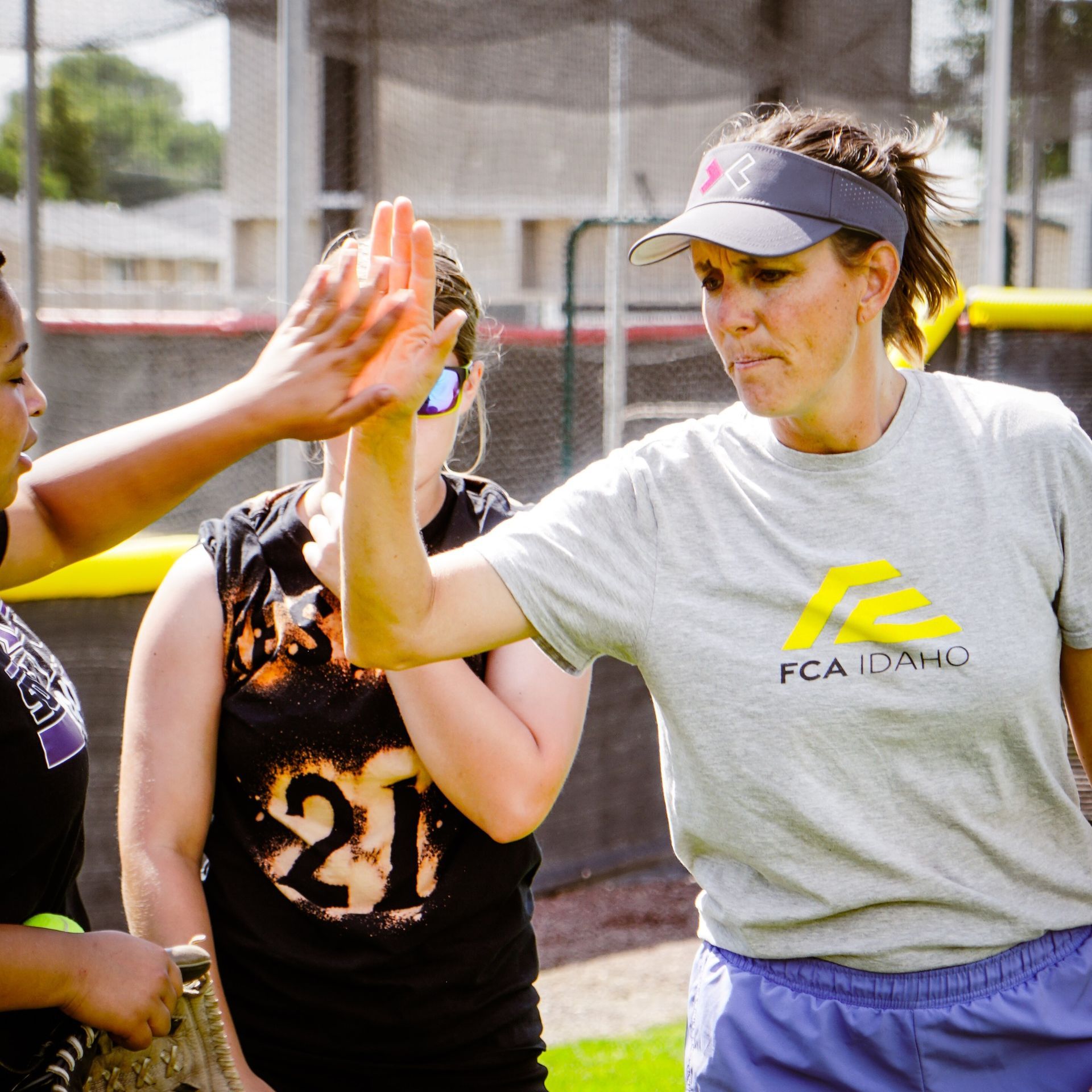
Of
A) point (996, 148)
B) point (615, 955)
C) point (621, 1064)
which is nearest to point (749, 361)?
point (621, 1064)

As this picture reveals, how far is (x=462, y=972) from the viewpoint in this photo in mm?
1975

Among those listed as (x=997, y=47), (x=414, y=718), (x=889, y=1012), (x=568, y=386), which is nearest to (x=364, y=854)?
(x=414, y=718)

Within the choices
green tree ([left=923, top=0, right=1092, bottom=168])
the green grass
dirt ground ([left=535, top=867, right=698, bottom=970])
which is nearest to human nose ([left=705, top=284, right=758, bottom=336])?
the green grass

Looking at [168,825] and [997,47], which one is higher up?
[997,47]

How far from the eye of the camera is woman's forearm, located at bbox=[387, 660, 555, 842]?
1.90 metres

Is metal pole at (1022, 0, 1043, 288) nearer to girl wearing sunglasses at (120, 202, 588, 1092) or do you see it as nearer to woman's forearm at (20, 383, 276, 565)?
girl wearing sunglasses at (120, 202, 588, 1092)

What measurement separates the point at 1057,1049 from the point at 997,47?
17.1 feet

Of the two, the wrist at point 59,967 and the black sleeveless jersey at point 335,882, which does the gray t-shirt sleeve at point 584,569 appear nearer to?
the black sleeveless jersey at point 335,882

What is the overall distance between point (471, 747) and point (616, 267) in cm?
485

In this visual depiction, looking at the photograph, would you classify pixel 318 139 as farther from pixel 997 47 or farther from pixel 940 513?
pixel 940 513

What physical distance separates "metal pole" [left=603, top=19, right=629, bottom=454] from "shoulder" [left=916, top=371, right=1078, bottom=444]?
12.4 feet

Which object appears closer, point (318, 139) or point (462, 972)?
Answer: point (462, 972)

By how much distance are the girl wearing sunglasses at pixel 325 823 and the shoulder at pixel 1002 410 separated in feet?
2.51

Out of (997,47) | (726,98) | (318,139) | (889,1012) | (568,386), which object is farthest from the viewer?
(726,98)
